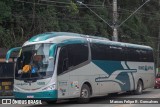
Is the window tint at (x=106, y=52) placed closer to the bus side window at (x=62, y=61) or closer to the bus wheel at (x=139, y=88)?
the bus side window at (x=62, y=61)

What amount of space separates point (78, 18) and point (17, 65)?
86.7ft

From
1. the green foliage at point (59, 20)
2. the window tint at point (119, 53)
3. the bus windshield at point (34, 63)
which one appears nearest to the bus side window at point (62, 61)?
the bus windshield at point (34, 63)

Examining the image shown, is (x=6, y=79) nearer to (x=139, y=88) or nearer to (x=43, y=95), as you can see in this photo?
(x=43, y=95)

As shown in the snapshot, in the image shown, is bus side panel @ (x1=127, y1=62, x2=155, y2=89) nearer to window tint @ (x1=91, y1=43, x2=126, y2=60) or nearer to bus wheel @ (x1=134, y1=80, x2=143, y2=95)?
bus wheel @ (x1=134, y1=80, x2=143, y2=95)

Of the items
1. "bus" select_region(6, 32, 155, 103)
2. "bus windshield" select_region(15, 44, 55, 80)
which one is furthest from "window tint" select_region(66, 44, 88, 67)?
"bus windshield" select_region(15, 44, 55, 80)

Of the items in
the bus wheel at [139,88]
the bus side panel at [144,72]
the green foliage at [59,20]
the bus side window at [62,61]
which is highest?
the green foliage at [59,20]

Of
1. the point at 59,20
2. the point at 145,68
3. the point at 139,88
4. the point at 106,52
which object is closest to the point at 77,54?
the point at 106,52

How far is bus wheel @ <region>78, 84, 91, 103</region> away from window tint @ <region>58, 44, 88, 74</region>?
1316mm

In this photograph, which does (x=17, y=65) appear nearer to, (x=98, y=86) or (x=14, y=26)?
(x=98, y=86)

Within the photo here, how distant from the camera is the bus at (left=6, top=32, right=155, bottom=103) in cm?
1733

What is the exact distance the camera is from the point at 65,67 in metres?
17.9

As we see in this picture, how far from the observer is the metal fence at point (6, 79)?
2485cm

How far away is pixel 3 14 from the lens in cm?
3306

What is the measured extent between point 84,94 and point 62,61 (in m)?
2.44
